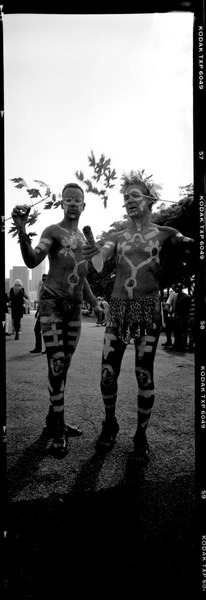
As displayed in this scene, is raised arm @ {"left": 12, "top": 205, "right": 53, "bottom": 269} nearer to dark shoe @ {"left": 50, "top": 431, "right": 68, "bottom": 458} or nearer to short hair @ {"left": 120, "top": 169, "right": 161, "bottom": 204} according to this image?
short hair @ {"left": 120, "top": 169, "right": 161, "bottom": 204}

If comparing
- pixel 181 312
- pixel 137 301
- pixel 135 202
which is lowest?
pixel 181 312

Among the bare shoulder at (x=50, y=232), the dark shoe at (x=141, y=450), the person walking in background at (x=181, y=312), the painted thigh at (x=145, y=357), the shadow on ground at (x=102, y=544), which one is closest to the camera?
the shadow on ground at (x=102, y=544)

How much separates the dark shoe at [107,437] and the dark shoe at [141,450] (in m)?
0.27

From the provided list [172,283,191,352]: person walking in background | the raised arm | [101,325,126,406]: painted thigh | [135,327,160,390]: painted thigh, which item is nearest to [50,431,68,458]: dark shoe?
[101,325,126,406]: painted thigh

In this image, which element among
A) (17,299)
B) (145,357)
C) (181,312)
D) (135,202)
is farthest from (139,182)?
(17,299)

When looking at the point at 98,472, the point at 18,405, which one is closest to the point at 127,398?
the point at 18,405

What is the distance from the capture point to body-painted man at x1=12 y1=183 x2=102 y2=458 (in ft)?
11.7

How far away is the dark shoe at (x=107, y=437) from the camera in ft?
11.5

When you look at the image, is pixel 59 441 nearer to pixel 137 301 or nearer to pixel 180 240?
pixel 137 301

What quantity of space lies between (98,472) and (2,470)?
131 cm

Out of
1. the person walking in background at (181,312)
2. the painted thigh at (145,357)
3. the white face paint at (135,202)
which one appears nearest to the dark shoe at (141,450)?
the painted thigh at (145,357)

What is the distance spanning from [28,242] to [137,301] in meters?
1.00

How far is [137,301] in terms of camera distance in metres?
3.39

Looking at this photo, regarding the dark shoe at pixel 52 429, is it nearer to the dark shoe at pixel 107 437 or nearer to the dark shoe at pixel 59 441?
the dark shoe at pixel 59 441
